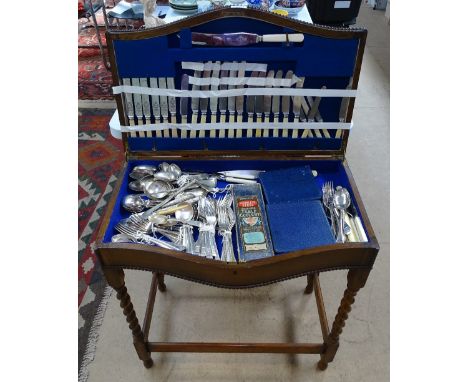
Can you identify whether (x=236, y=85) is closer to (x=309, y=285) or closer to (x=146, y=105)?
(x=146, y=105)

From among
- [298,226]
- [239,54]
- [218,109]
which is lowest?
[298,226]

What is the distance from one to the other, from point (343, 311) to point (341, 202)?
0.29 meters

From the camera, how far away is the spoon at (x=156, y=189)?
997 millimetres

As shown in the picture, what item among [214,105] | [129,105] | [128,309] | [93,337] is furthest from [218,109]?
[93,337]

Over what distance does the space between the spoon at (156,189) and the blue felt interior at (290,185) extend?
0.93 feet

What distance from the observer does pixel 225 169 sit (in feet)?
3.63

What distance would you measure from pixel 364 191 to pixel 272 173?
3.22 feet

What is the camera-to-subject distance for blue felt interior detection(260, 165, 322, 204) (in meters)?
1.01

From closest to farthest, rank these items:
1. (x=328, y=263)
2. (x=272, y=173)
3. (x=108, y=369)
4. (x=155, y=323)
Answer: (x=328, y=263)
(x=272, y=173)
(x=108, y=369)
(x=155, y=323)

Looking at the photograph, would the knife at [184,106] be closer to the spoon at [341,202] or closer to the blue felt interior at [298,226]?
the blue felt interior at [298,226]

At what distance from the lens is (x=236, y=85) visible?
0.94m

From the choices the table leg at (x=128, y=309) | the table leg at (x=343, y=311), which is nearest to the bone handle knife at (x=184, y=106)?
the table leg at (x=128, y=309)

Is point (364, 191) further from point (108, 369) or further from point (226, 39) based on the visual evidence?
point (108, 369)

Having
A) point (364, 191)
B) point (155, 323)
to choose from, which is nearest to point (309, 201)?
point (155, 323)
